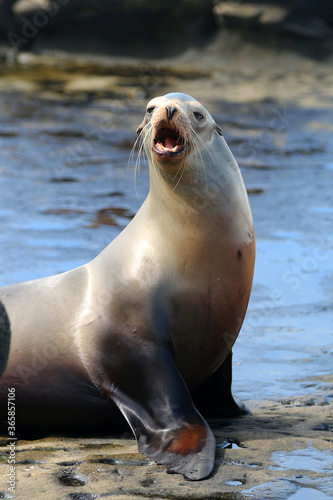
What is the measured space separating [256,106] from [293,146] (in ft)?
8.15

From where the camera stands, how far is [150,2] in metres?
17.7

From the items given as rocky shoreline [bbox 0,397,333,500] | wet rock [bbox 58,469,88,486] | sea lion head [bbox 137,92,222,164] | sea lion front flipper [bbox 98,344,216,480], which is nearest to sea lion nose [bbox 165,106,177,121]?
sea lion head [bbox 137,92,222,164]

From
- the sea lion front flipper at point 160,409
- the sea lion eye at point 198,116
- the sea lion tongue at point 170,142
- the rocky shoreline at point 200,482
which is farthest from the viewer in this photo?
the sea lion eye at point 198,116

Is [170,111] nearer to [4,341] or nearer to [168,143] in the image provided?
[168,143]

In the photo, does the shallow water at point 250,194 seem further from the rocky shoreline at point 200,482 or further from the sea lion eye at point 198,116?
the sea lion eye at point 198,116

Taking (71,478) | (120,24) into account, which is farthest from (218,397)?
(120,24)

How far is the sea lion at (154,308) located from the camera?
13.4 feet

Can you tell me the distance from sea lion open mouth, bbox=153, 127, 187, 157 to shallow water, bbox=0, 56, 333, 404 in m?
1.67

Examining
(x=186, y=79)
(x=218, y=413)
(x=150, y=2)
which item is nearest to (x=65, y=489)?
(x=218, y=413)

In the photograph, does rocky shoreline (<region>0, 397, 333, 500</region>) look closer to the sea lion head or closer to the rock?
the sea lion head

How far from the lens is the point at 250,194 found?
32.4ft

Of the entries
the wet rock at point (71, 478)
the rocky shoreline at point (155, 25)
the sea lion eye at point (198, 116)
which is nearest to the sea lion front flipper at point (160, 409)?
the wet rock at point (71, 478)

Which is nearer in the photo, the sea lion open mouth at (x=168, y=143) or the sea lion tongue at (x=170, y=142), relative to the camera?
the sea lion open mouth at (x=168, y=143)

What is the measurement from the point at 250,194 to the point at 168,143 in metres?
5.65
